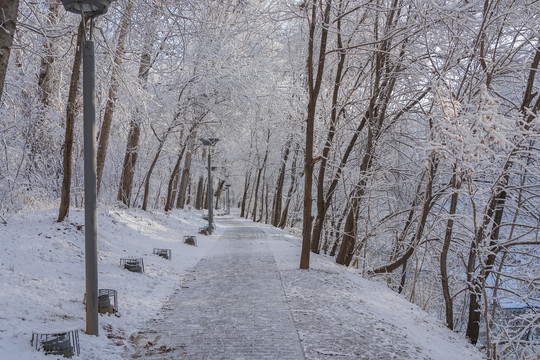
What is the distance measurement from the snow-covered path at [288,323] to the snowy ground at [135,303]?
0.03 metres

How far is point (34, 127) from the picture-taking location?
982 centimetres

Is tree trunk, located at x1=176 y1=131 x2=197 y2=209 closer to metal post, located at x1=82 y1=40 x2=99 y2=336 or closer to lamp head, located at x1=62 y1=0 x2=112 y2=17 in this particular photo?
metal post, located at x1=82 y1=40 x2=99 y2=336

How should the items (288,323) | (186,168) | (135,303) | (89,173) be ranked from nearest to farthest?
(89,173)
(288,323)
(135,303)
(186,168)

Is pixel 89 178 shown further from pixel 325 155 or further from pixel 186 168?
pixel 186 168

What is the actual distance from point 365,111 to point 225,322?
26.2ft

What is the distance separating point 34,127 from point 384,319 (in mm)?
9294

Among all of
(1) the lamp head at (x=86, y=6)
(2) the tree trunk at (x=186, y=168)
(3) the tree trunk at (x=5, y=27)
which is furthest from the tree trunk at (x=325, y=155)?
(2) the tree trunk at (x=186, y=168)

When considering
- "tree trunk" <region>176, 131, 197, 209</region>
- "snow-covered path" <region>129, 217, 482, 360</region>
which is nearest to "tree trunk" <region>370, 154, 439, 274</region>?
"snow-covered path" <region>129, 217, 482, 360</region>

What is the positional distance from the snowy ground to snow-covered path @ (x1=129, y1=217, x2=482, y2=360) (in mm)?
29

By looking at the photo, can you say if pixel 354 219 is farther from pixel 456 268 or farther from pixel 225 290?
pixel 225 290

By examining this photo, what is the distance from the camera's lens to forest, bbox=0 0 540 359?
627 cm

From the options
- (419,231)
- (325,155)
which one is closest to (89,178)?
(419,231)

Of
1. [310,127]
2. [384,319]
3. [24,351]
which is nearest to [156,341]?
[24,351]

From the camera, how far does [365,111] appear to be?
1143 cm
